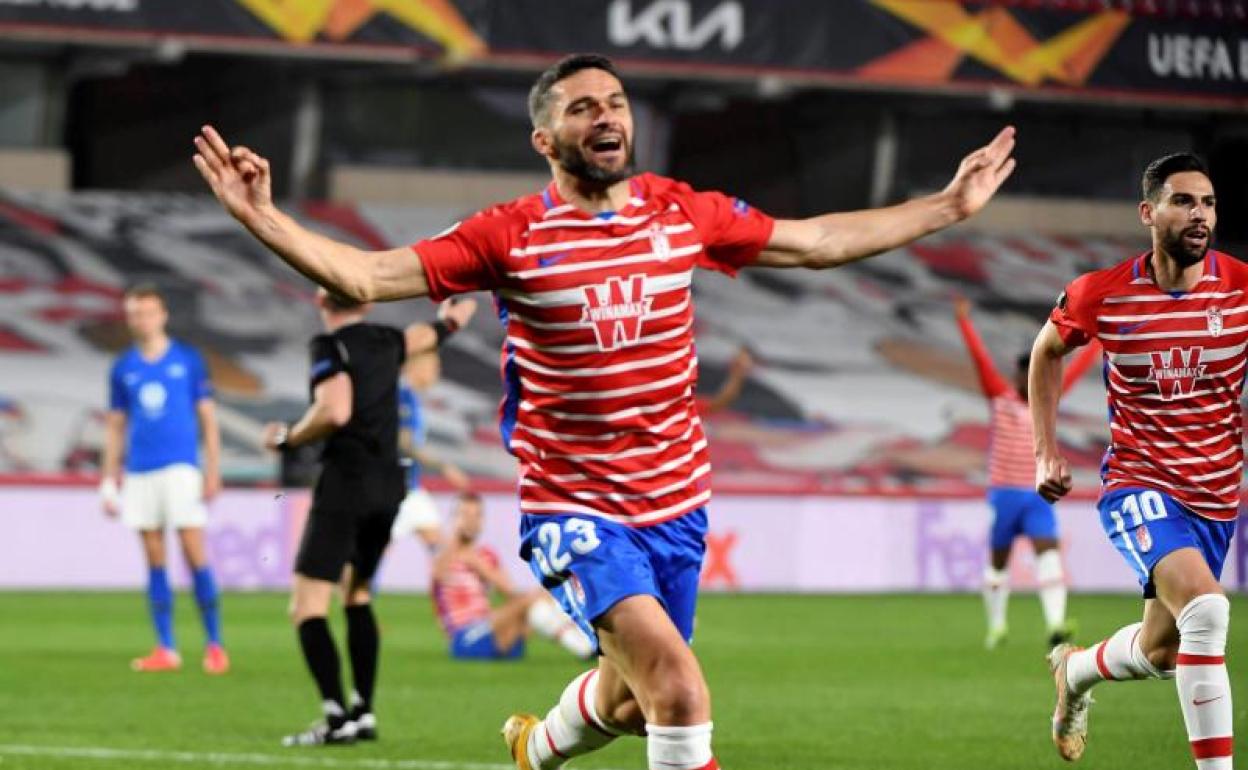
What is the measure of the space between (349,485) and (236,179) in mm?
4512

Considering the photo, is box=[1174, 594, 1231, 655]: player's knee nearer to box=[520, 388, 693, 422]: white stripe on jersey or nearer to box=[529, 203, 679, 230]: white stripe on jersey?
box=[520, 388, 693, 422]: white stripe on jersey

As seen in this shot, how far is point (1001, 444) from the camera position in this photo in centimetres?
1652

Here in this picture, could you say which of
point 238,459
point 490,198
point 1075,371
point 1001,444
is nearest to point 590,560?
point 1075,371

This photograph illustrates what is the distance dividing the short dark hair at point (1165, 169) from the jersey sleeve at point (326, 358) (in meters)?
3.69

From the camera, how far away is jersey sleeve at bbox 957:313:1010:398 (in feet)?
48.9

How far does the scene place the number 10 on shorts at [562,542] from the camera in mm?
6418

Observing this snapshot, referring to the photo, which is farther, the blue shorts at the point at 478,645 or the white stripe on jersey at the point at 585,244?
the blue shorts at the point at 478,645

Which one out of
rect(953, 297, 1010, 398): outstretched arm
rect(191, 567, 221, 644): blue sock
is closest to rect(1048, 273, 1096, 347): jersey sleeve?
rect(953, 297, 1010, 398): outstretched arm

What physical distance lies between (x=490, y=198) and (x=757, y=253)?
26.1m

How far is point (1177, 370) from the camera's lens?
8055mm

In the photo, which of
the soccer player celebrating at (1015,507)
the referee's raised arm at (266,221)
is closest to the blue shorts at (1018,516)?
the soccer player celebrating at (1015,507)

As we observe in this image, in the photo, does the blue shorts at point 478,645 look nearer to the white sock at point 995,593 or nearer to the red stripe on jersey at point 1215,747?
the white sock at point 995,593

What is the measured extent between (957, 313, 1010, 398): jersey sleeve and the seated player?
3.20 metres

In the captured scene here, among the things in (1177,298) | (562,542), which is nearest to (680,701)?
(562,542)
